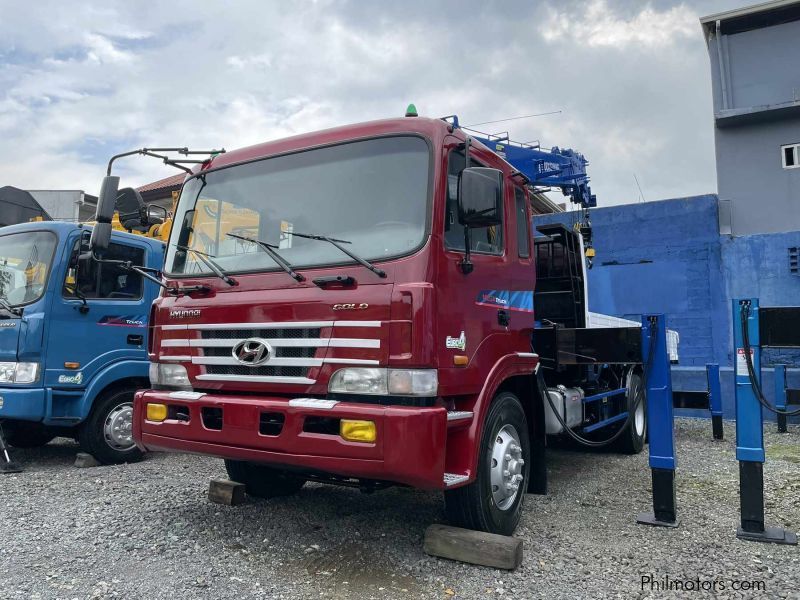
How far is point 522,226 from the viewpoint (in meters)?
4.45

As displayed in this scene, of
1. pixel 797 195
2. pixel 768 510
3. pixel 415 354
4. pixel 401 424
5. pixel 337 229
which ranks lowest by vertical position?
pixel 768 510

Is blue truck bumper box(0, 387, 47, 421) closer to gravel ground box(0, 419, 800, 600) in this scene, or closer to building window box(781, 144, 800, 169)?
gravel ground box(0, 419, 800, 600)

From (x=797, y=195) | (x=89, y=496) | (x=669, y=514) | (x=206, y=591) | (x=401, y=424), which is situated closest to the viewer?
(x=401, y=424)

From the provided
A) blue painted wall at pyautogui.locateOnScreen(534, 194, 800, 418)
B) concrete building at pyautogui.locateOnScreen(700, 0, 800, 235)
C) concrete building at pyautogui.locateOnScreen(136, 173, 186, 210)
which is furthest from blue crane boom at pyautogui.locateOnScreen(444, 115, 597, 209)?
concrete building at pyautogui.locateOnScreen(136, 173, 186, 210)

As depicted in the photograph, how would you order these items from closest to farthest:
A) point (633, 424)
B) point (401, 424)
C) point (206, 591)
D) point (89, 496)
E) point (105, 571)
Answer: point (401, 424), point (206, 591), point (105, 571), point (89, 496), point (633, 424)

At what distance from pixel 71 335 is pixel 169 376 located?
8.59ft

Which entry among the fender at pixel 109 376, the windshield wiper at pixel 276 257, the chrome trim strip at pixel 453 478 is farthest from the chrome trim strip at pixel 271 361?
the fender at pixel 109 376

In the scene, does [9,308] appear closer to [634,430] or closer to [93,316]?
[93,316]

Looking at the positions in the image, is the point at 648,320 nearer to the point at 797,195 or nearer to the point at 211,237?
the point at 211,237

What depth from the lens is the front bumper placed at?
2.97m

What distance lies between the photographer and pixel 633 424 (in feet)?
22.6

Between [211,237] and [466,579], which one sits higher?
[211,237]

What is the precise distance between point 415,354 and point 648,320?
6.55 feet

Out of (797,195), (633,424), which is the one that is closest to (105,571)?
(633,424)
